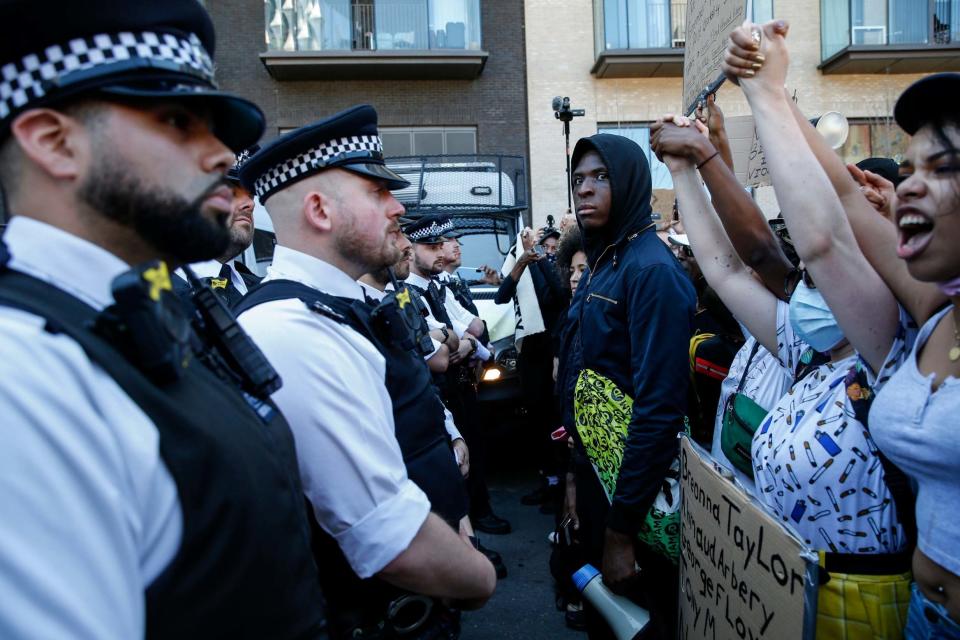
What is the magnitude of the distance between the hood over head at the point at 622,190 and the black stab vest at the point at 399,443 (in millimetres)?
1214

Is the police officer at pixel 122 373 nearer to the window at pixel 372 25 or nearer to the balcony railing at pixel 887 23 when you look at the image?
the window at pixel 372 25

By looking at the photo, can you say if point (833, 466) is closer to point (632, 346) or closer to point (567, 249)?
point (632, 346)

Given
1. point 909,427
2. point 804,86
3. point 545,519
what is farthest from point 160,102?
point 804,86

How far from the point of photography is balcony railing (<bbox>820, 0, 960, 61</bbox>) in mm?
14766

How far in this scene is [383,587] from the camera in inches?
69.9

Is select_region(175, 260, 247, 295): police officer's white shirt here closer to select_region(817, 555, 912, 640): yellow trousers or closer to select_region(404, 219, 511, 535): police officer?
select_region(404, 219, 511, 535): police officer

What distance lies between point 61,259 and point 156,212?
160mm

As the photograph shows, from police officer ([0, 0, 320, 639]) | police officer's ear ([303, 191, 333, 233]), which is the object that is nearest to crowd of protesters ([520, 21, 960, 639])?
police officer's ear ([303, 191, 333, 233])

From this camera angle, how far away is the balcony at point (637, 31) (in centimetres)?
1475

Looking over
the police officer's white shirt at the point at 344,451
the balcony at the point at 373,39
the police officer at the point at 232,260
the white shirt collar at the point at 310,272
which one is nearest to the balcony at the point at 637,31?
the balcony at the point at 373,39

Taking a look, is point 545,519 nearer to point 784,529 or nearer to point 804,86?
point 784,529

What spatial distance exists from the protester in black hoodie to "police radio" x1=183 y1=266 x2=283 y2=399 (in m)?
1.51

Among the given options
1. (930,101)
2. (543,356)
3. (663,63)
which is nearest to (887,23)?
(663,63)

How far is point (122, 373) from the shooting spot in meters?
0.96
